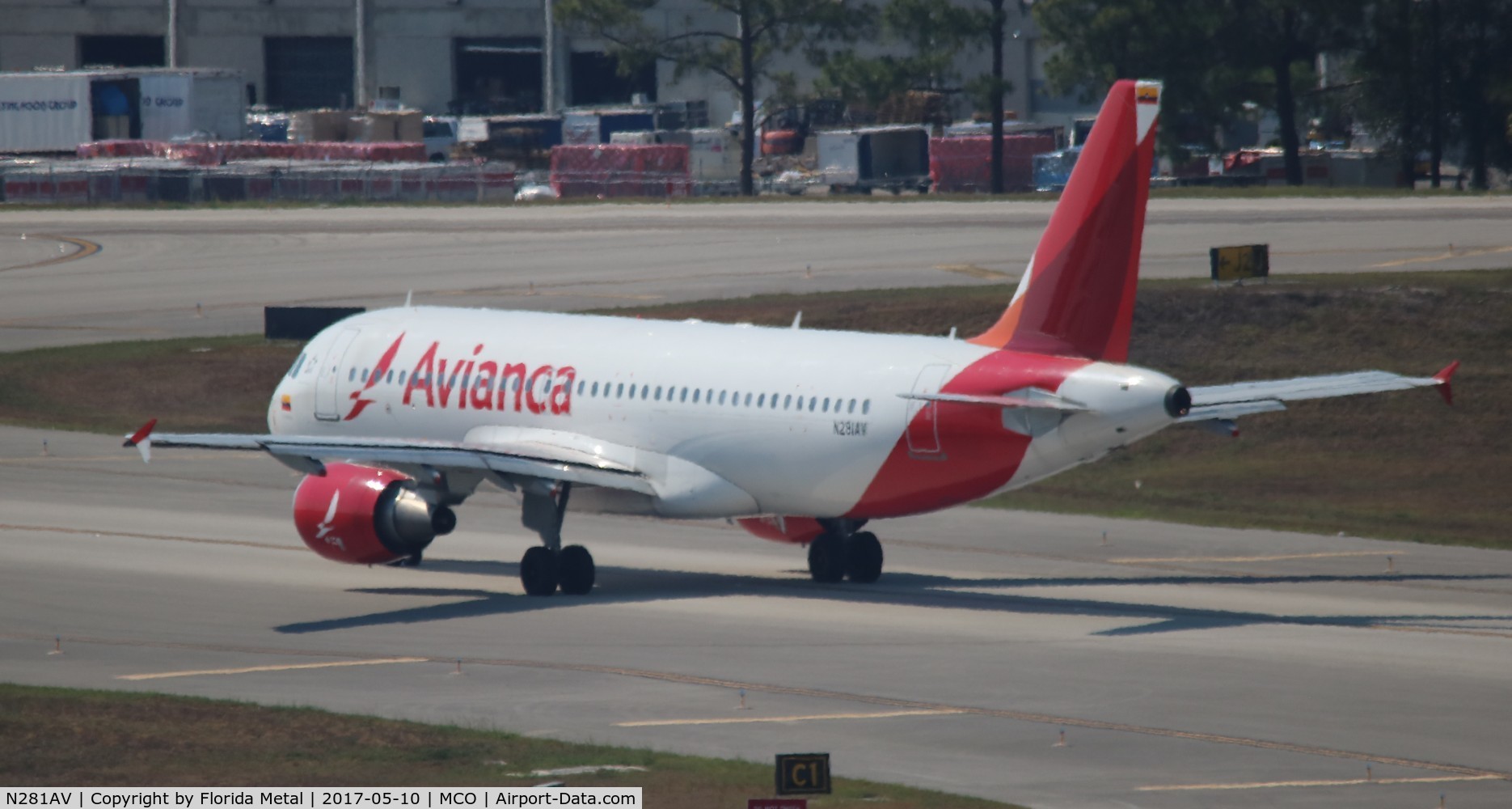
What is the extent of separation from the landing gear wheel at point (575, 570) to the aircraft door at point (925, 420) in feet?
20.7

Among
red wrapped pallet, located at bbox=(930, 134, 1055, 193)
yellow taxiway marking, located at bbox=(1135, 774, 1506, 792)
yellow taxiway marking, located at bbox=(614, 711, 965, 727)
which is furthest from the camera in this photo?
red wrapped pallet, located at bbox=(930, 134, 1055, 193)

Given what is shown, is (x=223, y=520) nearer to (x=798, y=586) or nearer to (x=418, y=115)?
(x=798, y=586)

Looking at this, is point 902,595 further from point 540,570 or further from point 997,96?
point 997,96

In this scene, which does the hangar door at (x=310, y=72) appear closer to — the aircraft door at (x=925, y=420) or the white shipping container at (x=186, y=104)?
the white shipping container at (x=186, y=104)

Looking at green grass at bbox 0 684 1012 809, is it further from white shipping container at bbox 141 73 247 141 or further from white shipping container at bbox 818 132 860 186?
white shipping container at bbox 141 73 247 141

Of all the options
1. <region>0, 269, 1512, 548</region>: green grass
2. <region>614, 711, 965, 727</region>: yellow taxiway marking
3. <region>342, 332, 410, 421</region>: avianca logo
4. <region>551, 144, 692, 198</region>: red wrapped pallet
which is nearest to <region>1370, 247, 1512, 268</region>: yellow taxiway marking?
<region>0, 269, 1512, 548</region>: green grass

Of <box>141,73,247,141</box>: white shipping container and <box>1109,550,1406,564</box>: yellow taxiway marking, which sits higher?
<box>141,73,247,141</box>: white shipping container

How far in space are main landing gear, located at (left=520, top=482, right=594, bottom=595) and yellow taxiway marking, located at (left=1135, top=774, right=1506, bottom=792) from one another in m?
15.5

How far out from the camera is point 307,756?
23.5 metres

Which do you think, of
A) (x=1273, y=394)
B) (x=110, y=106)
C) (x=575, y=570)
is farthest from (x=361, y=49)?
(x=1273, y=394)

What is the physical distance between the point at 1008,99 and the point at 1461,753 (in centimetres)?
14055

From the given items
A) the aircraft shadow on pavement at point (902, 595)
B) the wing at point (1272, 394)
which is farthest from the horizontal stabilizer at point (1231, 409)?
the aircraft shadow on pavement at point (902, 595)

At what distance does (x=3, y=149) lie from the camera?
138m

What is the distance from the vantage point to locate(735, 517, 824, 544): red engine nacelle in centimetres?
3722
